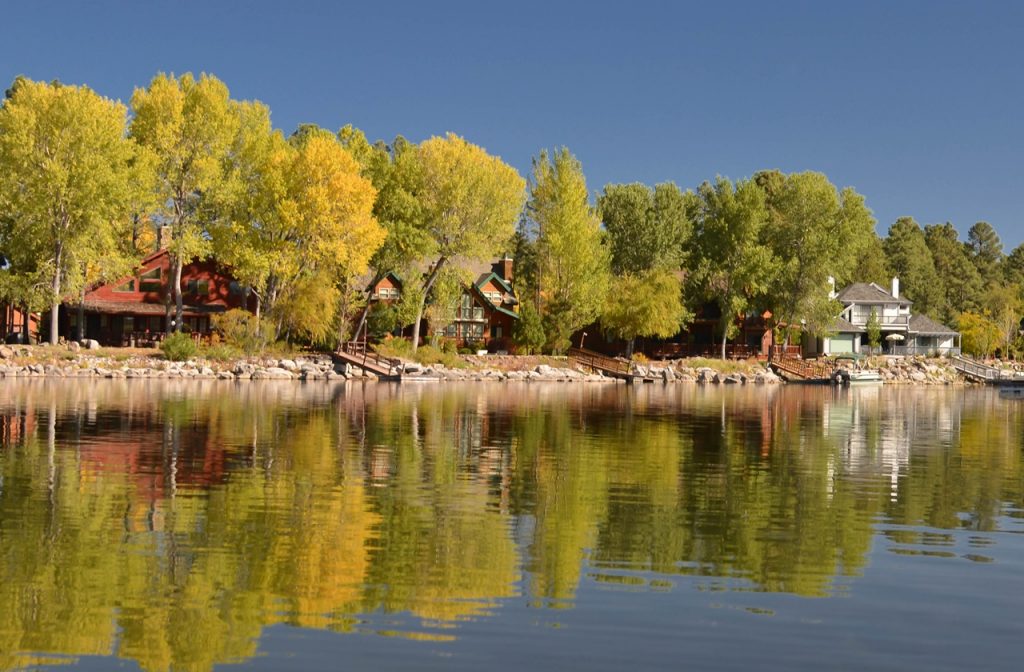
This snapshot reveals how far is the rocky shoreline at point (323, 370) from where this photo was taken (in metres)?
60.4

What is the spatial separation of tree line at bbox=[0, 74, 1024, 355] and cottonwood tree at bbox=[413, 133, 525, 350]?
0.43ft

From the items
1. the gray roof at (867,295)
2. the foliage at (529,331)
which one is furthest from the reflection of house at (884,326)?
the foliage at (529,331)

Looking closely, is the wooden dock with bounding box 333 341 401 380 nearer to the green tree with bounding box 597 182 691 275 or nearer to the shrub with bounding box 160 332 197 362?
the shrub with bounding box 160 332 197 362

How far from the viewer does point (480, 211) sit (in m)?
74.1

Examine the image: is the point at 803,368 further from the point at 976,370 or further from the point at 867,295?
the point at 867,295

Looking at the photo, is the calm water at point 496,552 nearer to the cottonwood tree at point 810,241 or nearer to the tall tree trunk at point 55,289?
the tall tree trunk at point 55,289

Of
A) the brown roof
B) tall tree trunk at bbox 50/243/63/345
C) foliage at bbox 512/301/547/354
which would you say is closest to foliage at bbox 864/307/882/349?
foliage at bbox 512/301/547/354

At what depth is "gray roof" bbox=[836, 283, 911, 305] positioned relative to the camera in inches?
4230

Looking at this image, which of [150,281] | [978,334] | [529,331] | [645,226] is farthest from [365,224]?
[978,334]

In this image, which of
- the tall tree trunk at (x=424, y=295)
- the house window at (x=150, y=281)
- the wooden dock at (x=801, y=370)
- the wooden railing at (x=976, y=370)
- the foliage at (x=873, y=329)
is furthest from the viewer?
the foliage at (x=873, y=329)

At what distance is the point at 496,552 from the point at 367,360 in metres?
58.0

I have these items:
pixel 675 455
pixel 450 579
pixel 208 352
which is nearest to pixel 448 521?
pixel 450 579

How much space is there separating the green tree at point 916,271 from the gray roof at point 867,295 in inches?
776

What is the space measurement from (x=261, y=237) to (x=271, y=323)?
17.6 feet
